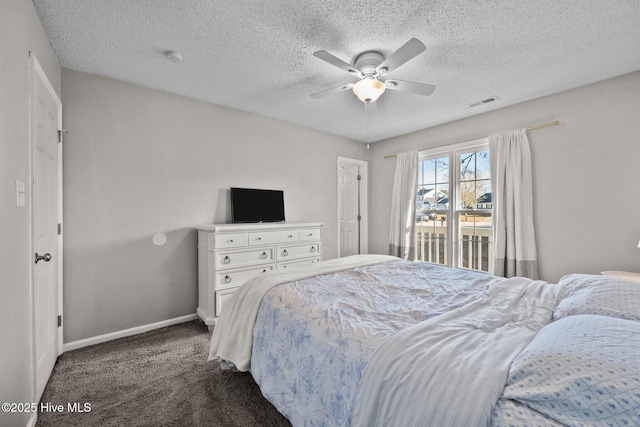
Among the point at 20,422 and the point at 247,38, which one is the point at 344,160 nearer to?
the point at 247,38

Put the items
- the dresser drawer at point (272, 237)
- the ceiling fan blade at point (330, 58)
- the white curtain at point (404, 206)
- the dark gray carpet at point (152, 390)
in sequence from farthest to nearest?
the white curtain at point (404, 206)
the dresser drawer at point (272, 237)
the ceiling fan blade at point (330, 58)
the dark gray carpet at point (152, 390)

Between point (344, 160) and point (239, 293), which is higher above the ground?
point (344, 160)

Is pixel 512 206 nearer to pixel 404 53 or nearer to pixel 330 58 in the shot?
pixel 404 53

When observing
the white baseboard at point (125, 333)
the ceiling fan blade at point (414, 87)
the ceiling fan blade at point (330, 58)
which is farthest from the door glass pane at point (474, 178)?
the white baseboard at point (125, 333)

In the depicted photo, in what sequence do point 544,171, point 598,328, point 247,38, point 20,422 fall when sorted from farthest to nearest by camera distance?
point 544,171 < point 247,38 < point 20,422 < point 598,328

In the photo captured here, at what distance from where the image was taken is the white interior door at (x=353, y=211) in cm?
497

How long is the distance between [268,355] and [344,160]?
→ 3697 mm

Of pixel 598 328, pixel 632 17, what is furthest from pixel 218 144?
pixel 632 17

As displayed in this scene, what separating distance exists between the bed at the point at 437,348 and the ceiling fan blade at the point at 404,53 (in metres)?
1.56

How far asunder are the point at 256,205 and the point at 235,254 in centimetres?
87

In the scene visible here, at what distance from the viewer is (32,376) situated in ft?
5.13

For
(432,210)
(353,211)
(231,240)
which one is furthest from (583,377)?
(353,211)

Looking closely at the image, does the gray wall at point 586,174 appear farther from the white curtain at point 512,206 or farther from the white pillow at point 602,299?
the white pillow at point 602,299

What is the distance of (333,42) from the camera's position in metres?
2.07
